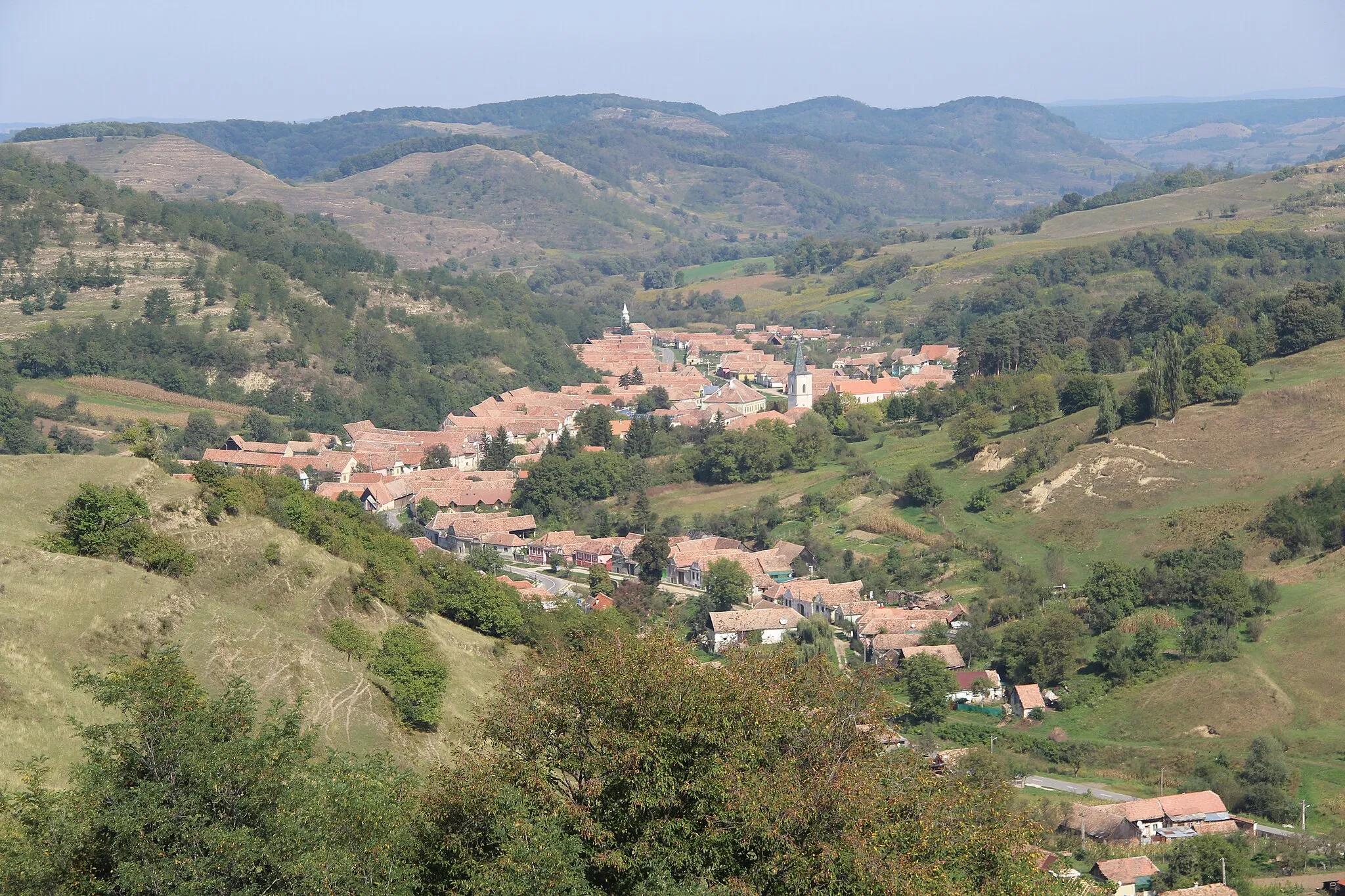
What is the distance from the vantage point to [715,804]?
15.9 metres

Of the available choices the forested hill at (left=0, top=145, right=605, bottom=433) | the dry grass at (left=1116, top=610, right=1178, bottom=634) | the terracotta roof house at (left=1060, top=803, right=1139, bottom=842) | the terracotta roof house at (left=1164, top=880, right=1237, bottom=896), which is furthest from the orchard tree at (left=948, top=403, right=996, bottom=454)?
the forested hill at (left=0, top=145, right=605, bottom=433)

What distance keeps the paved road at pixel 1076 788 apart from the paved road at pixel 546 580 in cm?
2172

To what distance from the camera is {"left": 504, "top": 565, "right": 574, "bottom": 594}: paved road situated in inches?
2064

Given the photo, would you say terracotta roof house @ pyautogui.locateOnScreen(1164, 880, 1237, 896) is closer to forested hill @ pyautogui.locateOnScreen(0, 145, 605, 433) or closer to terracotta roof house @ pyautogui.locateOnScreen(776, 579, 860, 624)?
terracotta roof house @ pyautogui.locateOnScreen(776, 579, 860, 624)

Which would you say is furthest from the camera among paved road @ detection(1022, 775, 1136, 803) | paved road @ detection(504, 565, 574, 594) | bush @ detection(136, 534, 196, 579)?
paved road @ detection(504, 565, 574, 594)

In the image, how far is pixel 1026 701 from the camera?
127 feet

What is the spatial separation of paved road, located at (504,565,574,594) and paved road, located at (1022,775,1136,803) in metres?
21.7

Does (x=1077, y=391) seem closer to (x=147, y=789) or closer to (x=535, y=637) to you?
(x=535, y=637)

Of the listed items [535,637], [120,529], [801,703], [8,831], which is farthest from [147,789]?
[535,637]

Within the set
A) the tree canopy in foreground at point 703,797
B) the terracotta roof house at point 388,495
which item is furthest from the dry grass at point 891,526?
the tree canopy in foreground at point 703,797

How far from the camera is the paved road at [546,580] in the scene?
172 feet

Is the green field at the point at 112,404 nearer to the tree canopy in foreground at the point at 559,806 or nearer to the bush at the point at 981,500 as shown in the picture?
the bush at the point at 981,500

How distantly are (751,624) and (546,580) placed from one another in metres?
11.1

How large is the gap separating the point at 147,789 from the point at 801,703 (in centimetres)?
804
